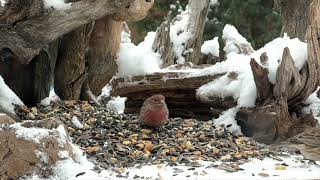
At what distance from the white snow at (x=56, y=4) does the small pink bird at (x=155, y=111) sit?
2.90ft

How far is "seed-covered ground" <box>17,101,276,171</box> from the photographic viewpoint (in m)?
3.89

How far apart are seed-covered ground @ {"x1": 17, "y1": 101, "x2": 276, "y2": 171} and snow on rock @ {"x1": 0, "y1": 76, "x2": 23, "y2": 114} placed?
0.07 m

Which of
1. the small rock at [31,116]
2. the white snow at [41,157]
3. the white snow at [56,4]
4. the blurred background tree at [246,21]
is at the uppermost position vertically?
the blurred background tree at [246,21]

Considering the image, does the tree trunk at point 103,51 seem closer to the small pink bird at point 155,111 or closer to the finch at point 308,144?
the small pink bird at point 155,111

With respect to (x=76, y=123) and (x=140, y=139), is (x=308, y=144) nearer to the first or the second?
(x=140, y=139)

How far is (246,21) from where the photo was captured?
48.2 feet

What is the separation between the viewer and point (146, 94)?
5.36 metres

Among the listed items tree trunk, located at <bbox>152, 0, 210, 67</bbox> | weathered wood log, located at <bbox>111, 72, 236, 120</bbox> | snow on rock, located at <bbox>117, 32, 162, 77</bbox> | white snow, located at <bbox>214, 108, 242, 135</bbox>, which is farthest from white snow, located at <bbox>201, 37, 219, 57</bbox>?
white snow, located at <bbox>214, 108, 242, 135</bbox>

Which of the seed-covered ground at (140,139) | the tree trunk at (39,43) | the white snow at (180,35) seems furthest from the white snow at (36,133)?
the white snow at (180,35)

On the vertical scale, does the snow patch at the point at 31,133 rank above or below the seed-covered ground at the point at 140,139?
above

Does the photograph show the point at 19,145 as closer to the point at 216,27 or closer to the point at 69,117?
the point at 69,117

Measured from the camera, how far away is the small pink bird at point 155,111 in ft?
14.6

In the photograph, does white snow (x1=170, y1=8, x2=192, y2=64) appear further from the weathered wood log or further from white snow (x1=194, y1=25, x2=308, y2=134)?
white snow (x1=194, y1=25, x2=308, y2=134)

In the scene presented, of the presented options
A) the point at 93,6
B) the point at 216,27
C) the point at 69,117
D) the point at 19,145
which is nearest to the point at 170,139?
the point at 69,117
